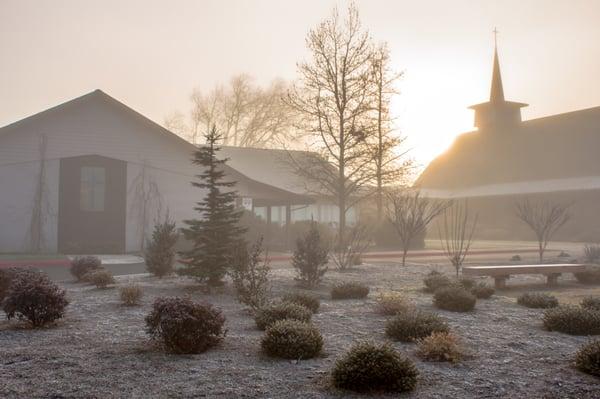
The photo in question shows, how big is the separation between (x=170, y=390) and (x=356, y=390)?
6.50 ft

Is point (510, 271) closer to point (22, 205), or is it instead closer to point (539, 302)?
point (539, 302)

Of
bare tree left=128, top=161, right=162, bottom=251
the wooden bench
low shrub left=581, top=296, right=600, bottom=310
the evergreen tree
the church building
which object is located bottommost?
low shrub left=581, top=296, right=600, bottom=310

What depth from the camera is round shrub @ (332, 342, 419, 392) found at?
5.98m

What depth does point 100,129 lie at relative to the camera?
1104 inches

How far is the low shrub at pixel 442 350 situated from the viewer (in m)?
7.16

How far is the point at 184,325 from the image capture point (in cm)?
747

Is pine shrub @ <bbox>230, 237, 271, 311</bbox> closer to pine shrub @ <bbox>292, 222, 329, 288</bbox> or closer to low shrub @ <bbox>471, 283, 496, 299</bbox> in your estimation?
pine shrub @ <bbox>292, 222, 329, 288</bbox>

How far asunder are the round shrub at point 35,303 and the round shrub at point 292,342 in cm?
386

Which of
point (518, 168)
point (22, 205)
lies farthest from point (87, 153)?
point (518, 168)

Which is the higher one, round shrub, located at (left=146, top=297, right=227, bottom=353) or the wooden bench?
the wooden bench

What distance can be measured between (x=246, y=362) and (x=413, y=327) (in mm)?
2730

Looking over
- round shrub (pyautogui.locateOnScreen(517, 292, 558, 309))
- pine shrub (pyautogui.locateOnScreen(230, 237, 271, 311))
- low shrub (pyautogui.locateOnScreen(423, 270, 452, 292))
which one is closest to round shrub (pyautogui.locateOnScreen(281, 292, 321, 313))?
pine shrub (pyautogui.locateOnScreen(230, 237, 271, 311))

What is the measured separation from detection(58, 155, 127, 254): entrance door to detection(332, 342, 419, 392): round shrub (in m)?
23.1

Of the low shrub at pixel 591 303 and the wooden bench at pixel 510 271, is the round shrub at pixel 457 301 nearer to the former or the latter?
the low shrub at pixel 591 303
